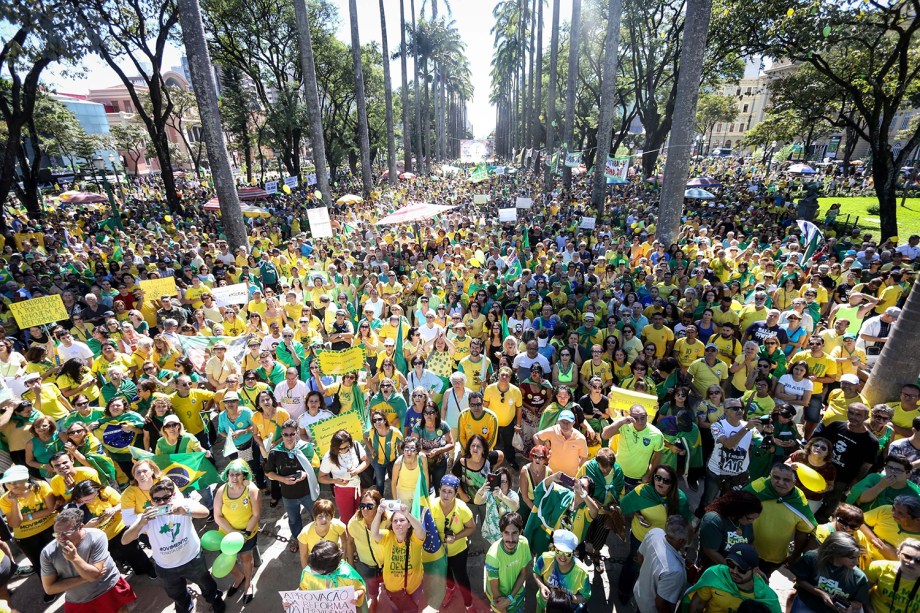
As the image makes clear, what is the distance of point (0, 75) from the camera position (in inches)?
709

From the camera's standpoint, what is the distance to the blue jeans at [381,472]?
5191 millimetres

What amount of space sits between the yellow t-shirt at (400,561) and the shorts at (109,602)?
2378 mm

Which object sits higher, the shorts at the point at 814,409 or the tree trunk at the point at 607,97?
the tree trunk at the point at 607,97

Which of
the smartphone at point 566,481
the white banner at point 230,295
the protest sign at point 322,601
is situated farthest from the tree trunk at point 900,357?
the white banner at point 230,295

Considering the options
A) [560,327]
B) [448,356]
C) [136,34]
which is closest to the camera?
[448,356]

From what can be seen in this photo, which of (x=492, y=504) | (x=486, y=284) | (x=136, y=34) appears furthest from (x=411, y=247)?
(x=136, y=34)

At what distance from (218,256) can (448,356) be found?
9.68 meters

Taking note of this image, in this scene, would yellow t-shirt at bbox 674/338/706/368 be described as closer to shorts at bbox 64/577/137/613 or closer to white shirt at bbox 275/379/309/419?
white shirt at bbox 275/379/309/419

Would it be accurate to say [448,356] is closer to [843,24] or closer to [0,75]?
[843,24]

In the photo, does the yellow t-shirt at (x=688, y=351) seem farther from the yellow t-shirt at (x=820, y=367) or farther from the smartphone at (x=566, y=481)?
the smartphone at (x=566, y=481)

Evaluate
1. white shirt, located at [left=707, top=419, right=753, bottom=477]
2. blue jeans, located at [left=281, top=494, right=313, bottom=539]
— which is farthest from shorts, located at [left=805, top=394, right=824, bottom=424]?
blue jeans, located at [left=281, top=494, right=313, bottom=539]

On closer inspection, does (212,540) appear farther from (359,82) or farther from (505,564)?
(359,82)

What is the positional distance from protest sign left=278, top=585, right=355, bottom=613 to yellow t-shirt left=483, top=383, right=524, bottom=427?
284 centimetres

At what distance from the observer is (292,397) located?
5883 millimetres
